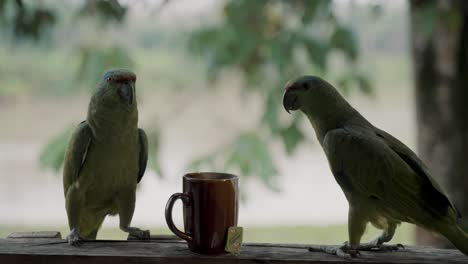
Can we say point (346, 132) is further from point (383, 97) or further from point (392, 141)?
point (383, 97)

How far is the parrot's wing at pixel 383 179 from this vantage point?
144 cm

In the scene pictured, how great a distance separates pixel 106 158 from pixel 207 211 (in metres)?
0.36

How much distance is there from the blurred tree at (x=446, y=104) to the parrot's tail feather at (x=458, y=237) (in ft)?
5.56

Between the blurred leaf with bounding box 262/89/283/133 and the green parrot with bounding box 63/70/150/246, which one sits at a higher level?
the blurred leaf with bounding box 262/89/283/133

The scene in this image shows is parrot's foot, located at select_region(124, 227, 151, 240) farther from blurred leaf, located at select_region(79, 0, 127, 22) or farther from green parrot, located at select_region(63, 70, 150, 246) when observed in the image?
blurred leaf, located at select_region(79, 0, 127, 22)

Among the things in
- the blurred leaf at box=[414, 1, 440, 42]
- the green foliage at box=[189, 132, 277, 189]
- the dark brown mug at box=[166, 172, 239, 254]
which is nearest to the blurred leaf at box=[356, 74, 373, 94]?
the blurred leaf at box=[414, 1, 440, 42]

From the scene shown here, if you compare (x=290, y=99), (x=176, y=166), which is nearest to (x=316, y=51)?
(x=290, y=99)

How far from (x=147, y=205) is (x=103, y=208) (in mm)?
3699

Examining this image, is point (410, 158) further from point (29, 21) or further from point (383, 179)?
point (29, 21)

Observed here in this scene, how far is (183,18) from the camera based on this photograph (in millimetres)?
3584

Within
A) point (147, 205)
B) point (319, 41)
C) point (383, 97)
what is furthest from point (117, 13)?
point (383, 97)

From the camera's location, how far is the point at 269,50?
2.90 metres

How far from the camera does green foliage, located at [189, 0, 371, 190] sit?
2.81 metres

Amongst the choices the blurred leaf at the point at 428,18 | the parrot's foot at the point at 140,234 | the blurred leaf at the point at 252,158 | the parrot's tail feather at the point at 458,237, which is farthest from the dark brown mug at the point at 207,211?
the blurred leaf at the point at 428,18
